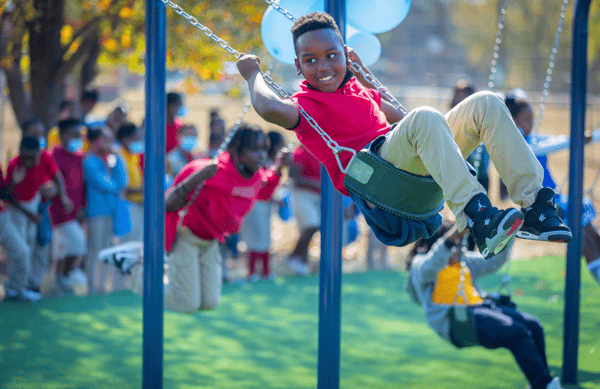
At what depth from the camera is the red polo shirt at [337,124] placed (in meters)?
2.94

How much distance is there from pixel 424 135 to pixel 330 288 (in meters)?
1.09

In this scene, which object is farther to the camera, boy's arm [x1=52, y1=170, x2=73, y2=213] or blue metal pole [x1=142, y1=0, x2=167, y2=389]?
boy's arm [x1=52, y1=170, x2=73, y2=213]

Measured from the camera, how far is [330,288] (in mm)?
3408

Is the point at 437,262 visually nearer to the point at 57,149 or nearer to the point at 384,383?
the point at 384,383

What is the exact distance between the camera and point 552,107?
21750mm

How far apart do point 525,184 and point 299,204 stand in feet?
16.1

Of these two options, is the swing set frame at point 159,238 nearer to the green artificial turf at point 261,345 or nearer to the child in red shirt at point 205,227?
the child in red shirt at point 205,227

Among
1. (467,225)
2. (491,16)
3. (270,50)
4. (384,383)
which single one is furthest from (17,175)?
(491,16)

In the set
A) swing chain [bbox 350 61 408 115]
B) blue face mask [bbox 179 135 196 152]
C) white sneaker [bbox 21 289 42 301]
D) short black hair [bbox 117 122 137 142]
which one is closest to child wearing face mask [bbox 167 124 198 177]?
blue face mask [bbox 179 135 196 152]

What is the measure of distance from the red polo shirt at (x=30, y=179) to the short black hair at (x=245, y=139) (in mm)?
2381

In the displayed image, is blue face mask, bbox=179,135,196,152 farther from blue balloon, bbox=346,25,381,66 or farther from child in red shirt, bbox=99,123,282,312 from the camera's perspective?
blue balloon, bbox=346,25,381,66

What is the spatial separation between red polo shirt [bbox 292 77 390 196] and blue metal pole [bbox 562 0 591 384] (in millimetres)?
1985

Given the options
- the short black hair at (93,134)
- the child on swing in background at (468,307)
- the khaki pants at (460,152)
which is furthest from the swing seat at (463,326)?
the short black hair at (93,134)

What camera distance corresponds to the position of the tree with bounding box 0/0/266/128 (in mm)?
7090
